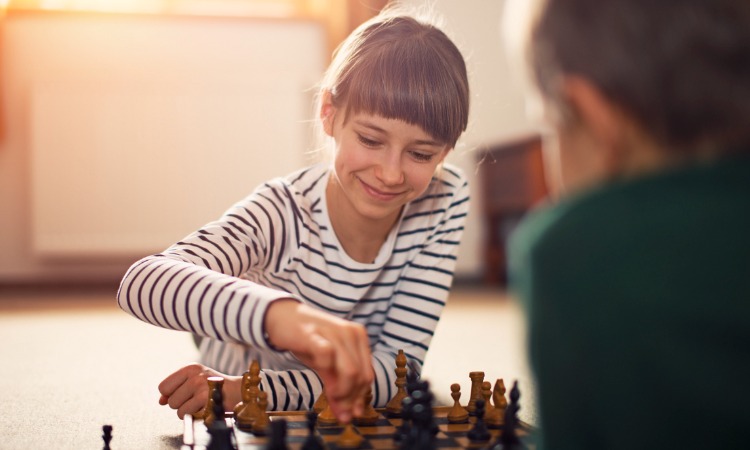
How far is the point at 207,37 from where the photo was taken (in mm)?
3852

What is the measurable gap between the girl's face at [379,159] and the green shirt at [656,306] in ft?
2.29

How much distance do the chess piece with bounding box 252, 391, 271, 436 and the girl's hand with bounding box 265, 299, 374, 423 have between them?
221mm

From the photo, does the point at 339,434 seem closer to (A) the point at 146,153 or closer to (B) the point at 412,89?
(B) the point at 412,89

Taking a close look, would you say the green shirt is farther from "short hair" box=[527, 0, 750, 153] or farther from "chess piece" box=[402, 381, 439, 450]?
"chess piece" box=[402, 381, 439, 450]

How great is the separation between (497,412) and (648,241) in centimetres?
60

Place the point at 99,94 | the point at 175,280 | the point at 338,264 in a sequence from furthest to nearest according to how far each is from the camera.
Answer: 1. the point at 99,94
2. the point at 338,264
3. the point at 175,280

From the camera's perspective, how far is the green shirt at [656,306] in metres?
0.55

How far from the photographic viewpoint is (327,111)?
1405 mm

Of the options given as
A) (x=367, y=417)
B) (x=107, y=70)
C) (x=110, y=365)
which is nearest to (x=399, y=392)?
(x=367, y=417)

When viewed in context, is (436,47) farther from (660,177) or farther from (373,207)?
(660,177)

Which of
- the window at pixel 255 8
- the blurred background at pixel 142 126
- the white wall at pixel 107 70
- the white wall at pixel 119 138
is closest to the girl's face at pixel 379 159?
the blurred background at pixel 142 126

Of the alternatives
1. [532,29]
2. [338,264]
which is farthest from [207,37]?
[532,29]

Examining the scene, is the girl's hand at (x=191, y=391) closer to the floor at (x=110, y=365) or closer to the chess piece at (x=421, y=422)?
the floor at (x=110, y=365)

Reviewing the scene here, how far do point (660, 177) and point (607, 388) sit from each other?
6.3 inches
